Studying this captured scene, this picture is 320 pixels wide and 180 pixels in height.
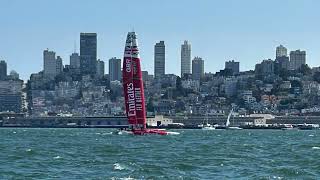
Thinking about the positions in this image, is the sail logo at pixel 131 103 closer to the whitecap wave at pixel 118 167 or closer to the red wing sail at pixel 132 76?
the red wing sail at pixel 132 76

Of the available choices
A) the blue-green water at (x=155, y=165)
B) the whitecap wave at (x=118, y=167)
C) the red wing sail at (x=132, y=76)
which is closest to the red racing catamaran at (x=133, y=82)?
the red wing sail at (x=132, y=76)

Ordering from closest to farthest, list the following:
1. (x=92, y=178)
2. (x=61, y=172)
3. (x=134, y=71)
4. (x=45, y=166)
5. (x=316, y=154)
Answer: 1. (x=92, y=178)
2. (x=61, y=172)
3. (x=45, y=166)
4. (x=316, y=154)
5. (x=134, y=71)

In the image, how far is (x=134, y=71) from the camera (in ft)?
328

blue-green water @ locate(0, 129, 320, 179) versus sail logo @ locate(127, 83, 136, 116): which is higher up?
sail logo @ locate(127, 83, 136, 116)

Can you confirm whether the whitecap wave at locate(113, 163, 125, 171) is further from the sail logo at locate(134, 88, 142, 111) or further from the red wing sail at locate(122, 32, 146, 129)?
the sail logo at locate(134, 88, 142, 111)

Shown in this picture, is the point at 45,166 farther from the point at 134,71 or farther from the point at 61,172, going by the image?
the point at 134,71

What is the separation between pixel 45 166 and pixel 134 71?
5238 centimetres

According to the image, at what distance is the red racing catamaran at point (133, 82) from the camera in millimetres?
99688

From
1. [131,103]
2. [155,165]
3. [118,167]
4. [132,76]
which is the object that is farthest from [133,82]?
[118,167]

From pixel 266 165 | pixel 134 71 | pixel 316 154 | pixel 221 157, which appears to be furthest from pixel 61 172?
pixel 134 71

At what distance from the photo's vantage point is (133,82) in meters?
100

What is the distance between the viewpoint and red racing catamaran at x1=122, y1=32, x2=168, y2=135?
3925 inches

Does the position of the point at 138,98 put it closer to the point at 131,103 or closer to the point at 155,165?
the point at 131,103

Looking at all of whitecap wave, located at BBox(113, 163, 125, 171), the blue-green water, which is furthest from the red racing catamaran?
whitecap wave, located at BBox(113, 163, 125, 171)
